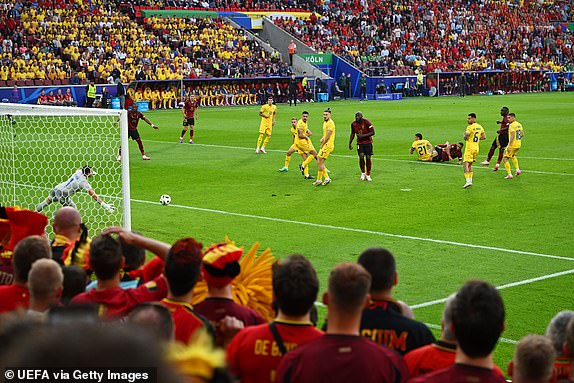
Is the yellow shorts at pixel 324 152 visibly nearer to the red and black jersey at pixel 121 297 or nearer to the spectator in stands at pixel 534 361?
the red and black jersey at pixel 121 297

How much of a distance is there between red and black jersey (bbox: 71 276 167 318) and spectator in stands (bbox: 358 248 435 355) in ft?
4.45

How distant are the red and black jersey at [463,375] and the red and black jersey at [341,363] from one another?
0.74 feet

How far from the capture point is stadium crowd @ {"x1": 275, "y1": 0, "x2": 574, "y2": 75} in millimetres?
69125

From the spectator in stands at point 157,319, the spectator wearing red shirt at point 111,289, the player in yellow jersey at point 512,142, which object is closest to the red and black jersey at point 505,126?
the player in yellow jersey at point 512,142

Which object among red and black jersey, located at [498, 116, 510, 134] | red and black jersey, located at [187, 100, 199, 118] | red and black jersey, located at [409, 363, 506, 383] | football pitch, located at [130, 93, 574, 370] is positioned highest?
red and black jersey, located at [187, 100, 199, 118]

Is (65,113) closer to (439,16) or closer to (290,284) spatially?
(290,284)

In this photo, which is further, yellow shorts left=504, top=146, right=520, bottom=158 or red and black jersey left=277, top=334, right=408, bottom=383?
yellow shorts left=504, top=146, right=520, bottom=158

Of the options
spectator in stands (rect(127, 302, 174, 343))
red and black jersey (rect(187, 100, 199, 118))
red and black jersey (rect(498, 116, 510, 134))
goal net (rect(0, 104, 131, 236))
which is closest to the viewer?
spectator in stands (rect(127, 302, 174, 343))

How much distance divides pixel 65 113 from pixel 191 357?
11426 millimetres


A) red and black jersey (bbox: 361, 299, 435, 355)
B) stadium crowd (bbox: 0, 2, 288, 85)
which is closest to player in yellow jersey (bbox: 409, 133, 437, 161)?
red and black jersey (bbox: 361, 299, 435, 355)

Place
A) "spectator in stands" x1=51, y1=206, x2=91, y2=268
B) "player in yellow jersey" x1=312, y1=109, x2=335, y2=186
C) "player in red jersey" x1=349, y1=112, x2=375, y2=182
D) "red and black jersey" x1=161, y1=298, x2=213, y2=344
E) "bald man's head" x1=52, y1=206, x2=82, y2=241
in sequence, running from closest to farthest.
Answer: "red and black jersey" x1=161, y1=298, x2=213, y2=344
"spectator in stands" x1=51, y1=206, x2=91, y2=268
"bald man's head" x1=52, y1=206, x2=82, y2=241
"player in yellow jersey" x1=312, y1=109, x2=335, y2=186
"player in red jersey" x1=349, y1=112, x2=375, y2=182

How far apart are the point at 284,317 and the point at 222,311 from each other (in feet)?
2.22

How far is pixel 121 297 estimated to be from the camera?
5.51 m

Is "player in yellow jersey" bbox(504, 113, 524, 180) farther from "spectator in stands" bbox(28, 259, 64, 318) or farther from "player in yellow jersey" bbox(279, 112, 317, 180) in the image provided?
"spectator in stands" bbox(28, 259, 64, 318)
